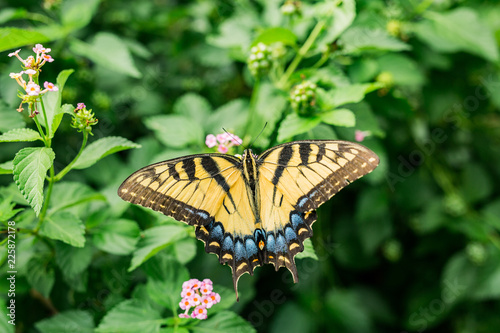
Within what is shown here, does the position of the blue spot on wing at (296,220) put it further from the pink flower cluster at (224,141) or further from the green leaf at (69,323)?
the green leaf at (69,323)

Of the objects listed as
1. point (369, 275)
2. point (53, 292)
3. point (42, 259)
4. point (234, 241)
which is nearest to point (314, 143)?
point (234, 241)

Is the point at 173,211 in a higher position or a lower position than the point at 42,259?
higher

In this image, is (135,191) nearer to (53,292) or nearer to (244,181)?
(244,181)

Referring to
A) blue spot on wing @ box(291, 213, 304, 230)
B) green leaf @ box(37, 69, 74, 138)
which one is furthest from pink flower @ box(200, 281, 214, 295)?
green leaf @ box(37, 69, 74, 138)

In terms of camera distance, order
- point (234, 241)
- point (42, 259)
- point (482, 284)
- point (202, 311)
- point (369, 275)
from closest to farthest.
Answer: point (202, 311) → point (234, 241) → point (42, 259) → point (482, 284) → point (369, 275)

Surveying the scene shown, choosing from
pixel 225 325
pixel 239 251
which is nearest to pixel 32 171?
pixel 239 251

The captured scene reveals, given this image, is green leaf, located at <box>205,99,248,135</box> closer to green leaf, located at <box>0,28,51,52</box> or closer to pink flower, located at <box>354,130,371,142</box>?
pink flower, located at <box>354,130,371,142</box>

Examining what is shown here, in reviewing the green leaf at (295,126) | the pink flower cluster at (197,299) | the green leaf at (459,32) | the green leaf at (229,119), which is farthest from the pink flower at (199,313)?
the green leaf at (459,32)
